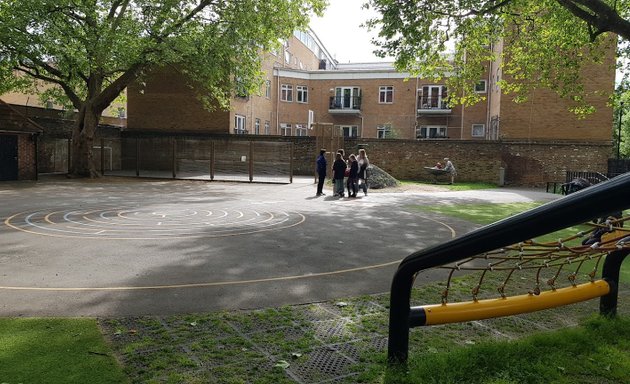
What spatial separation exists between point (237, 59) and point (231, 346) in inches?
946

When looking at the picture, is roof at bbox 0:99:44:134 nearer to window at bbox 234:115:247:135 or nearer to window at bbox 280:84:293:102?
window at bbox 234:115:247:135

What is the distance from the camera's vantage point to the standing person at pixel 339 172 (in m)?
19.3

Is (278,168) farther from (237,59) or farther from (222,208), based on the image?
(222,208)

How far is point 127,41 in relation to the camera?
22.2 meters

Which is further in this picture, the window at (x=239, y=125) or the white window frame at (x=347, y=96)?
the white window frame at (x=347, y=96)

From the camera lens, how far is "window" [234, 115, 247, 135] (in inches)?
1476

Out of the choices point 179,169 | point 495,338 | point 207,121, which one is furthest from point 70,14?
point 495,338

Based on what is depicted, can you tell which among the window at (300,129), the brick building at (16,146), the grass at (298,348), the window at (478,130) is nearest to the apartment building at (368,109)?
the window at (478,130)

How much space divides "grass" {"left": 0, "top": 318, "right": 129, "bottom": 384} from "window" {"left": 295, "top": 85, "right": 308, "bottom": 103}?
43.6m

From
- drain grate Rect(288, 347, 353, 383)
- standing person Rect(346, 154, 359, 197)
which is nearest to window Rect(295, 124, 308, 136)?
standing person Rect(346, 154, 359, 197)

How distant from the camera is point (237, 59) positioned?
26406 mm

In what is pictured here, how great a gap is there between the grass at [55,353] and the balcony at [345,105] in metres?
42.3

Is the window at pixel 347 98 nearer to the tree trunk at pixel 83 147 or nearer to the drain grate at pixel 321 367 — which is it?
the tree trunk at pixel 83 147

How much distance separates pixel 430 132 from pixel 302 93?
42.7ft
